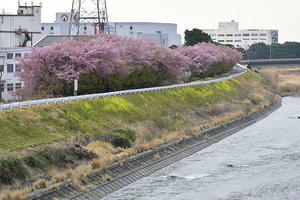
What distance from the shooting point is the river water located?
35750 mm

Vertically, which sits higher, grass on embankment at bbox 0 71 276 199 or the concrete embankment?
grass on embankment at bbox 0 71 276 199

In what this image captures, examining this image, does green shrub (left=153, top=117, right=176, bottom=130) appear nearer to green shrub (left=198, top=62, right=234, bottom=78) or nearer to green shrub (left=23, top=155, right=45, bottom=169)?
green shrub (left=23, top=155, right=45, bottom=169)

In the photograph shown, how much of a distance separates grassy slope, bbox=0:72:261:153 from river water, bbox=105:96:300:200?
279 inches

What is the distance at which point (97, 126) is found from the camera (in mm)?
49062

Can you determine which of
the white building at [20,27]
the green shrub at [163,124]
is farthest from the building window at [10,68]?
the green shrub at [163,124]

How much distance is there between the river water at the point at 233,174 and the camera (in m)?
35.8

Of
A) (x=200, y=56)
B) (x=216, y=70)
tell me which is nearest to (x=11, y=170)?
(x=200, y=56)

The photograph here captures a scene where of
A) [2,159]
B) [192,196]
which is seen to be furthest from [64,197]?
[192,196]

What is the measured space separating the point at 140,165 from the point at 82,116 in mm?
8734

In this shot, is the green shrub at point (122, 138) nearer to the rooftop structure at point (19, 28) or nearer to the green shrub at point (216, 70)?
the rooftop structure at point (19, 28)

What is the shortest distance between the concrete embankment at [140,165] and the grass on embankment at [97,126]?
633 millimetres

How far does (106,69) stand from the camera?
2459 inches

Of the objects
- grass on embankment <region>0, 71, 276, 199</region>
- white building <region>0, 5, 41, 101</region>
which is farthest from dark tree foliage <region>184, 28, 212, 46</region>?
grass on embankment <region>0, 71, 276, 199</region>

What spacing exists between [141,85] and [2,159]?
44498mm
